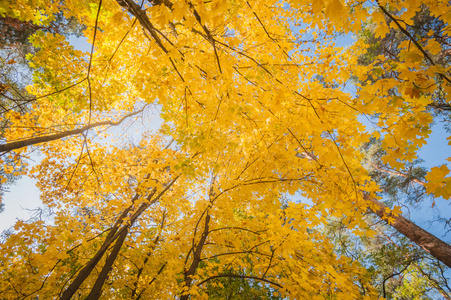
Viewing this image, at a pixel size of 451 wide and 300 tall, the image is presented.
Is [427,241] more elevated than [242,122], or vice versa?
[427,241]

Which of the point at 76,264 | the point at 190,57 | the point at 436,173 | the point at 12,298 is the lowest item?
the point at 12,298

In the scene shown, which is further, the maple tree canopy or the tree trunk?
the tree trunk

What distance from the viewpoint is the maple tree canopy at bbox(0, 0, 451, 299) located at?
5.54 feet

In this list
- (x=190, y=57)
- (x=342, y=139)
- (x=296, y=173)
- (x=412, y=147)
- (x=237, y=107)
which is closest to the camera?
(x=412, y=147)

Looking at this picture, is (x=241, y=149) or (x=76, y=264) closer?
(x=241, y=149)

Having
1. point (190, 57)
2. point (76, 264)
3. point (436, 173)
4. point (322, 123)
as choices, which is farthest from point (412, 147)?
point (76, 264)

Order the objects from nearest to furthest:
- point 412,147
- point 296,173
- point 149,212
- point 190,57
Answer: point 412,147, point 190,57, point 296,173, point 149,212

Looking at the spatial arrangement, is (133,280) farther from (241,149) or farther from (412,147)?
(412,147)

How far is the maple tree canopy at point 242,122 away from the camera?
5.54 feet

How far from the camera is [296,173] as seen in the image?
11.8 feet

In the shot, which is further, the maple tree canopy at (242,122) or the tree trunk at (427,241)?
the tree trunk at (427,241)

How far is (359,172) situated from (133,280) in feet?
21.2

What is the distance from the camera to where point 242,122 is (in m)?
2.68

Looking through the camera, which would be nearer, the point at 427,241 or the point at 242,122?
the point at 242,122
